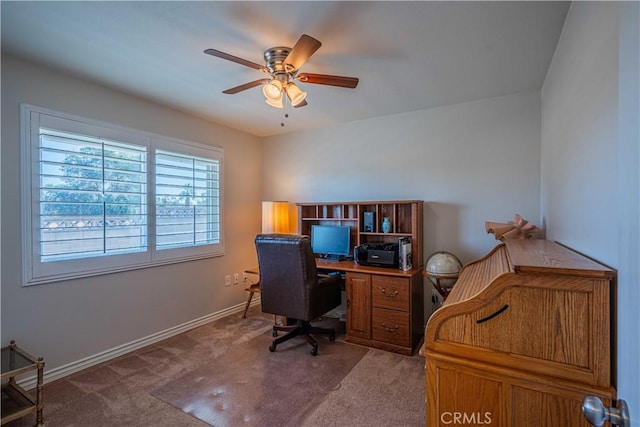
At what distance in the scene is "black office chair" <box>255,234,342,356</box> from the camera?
8.70 feet

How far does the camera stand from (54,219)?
2311mm

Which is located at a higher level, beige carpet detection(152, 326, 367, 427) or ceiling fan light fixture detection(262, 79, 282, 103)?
ceiling fan light fixture detection(262, 79, 282, 103)

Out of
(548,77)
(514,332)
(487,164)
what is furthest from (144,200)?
(548,77)

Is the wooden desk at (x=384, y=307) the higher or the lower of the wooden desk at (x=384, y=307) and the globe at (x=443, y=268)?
the lower

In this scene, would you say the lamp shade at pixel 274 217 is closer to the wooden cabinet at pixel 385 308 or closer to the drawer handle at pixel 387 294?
the wooden cabinet at pixel 385 308

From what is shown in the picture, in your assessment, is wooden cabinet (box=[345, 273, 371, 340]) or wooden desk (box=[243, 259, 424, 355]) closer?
wooden desk (box=[243, 259, 424, 355])

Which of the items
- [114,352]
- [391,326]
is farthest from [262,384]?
[114,352]

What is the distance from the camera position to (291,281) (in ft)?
8.90

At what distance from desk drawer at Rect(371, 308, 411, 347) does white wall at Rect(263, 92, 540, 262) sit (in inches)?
33.2

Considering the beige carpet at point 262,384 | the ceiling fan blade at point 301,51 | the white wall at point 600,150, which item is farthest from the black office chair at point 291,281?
the white wall at point 600,150

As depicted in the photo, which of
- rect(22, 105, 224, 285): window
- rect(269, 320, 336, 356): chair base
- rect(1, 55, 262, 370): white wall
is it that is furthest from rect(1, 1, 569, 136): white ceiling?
rect(269, 320, 336, 356): chair base

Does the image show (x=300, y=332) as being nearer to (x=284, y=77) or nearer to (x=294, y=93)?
(x=294, y=93)
